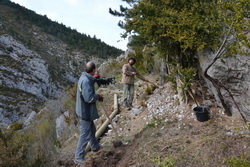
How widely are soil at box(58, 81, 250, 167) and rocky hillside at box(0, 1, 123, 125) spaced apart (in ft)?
43.2

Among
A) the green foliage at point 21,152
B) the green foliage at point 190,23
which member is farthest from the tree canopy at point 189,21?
the green foliage at point 21,152

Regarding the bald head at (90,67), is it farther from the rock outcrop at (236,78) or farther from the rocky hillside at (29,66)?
the rocky hillside at (29,66)

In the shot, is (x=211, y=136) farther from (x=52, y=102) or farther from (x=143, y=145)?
(x=52, y=102)

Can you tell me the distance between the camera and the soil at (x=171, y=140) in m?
3.70

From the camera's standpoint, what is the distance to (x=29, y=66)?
35.2 meters

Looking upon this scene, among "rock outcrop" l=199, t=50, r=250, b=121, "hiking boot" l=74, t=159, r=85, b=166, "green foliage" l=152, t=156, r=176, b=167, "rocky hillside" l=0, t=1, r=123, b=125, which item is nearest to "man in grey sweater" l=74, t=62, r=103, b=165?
"hiking boot" l=74, t=159, r=85, b=166

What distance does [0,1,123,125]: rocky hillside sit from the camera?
84.6 feet

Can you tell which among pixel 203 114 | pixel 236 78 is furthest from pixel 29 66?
pixel 236 78

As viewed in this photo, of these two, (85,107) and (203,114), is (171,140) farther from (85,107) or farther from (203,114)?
(85,107)

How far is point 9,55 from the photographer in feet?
115

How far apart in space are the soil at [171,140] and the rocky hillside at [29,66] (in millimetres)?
13168

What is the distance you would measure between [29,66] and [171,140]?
35.3 m

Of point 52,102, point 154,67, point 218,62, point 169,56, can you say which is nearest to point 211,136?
point 218,62

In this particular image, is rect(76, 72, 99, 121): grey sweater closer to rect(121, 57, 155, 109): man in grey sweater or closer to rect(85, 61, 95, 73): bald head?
rect(85, 61, 95, 73): bald head
